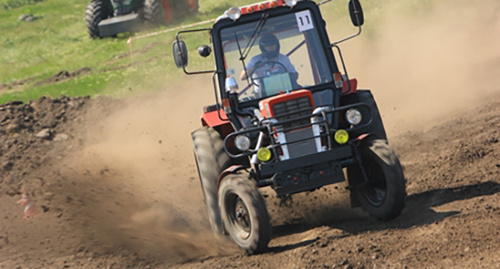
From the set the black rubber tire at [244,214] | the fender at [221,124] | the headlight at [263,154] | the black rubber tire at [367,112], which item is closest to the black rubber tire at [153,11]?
the fender at [221,124]

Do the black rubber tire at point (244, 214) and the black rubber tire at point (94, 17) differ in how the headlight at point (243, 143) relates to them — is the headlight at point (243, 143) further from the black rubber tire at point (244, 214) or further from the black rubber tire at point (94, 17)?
the black rubber tire at point (94, 17)

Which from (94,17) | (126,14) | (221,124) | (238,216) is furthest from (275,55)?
(94,17)

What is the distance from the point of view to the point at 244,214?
23.4 ft

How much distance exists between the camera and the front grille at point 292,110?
7.49 metres

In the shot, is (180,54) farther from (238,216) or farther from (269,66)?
(238,216)

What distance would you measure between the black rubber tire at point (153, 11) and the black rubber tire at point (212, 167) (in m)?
18.0

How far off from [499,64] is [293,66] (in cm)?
702

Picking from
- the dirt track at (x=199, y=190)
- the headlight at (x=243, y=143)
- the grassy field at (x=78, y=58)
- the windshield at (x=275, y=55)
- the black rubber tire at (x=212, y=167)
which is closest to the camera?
the dirt track at (x=199, y=190)

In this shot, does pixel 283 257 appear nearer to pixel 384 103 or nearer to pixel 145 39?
pixel 384 103

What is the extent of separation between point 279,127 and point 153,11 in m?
18.9

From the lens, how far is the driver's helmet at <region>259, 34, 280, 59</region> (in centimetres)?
834

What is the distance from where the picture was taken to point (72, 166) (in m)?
12.6

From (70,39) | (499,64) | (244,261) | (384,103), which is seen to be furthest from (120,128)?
(70,39)

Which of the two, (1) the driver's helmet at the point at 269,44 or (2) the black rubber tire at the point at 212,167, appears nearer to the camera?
(2) the black rubber tire at the point at 212,167
